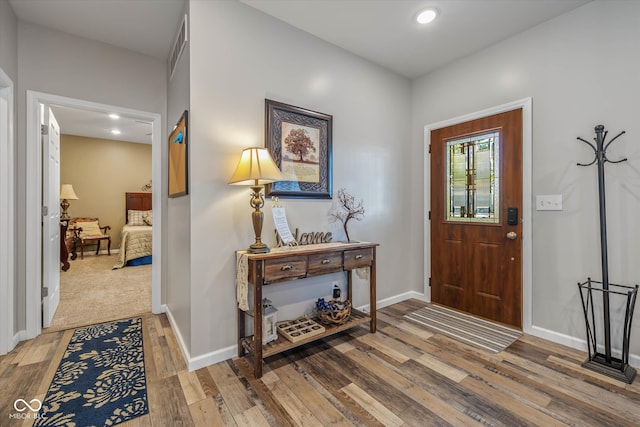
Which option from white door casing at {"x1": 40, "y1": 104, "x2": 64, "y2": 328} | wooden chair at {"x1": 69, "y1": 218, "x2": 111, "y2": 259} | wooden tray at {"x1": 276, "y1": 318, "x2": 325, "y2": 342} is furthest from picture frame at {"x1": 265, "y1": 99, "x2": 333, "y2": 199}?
wooden chair at {"x1": 69, "y1": 218, "x2": 111, "y2": 259}

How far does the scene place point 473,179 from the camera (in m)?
2.92

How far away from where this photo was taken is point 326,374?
1.95 metres

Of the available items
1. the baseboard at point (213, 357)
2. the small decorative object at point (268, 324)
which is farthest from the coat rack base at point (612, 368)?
the baseboard at point (213, 357)

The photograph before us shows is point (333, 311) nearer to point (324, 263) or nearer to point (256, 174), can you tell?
point (324, 263)

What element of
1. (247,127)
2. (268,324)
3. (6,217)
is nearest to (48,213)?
(6,217)

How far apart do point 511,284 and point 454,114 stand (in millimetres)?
1814

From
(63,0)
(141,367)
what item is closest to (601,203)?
(141,367)

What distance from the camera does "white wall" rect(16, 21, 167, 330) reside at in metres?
2.42

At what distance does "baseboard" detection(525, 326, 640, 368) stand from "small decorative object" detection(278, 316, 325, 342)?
189 centimetres

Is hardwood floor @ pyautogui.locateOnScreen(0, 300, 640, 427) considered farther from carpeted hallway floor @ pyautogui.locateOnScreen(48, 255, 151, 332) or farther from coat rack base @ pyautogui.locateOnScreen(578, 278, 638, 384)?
carpeted hallway floor @ pyautogui.locateOnScreen(48, 255, 151, 332)

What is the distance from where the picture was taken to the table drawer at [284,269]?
198 cm

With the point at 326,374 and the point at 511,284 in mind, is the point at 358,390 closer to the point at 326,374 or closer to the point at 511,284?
the point at 326,374

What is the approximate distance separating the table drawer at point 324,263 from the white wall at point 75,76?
229cm

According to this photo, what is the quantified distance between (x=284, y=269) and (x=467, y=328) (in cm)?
186
